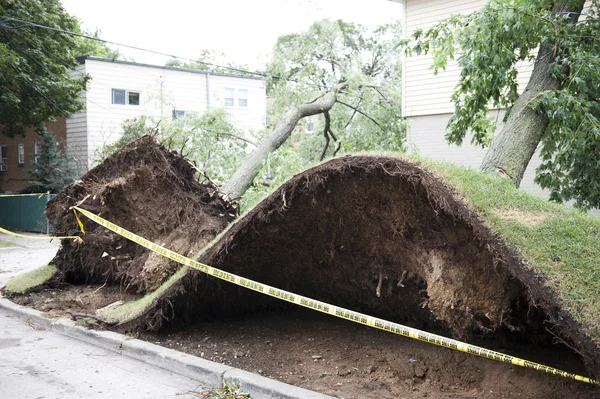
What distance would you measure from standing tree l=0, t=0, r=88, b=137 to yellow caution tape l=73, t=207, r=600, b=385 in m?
12.3

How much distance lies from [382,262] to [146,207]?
3.80 m

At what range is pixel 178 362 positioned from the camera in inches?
216

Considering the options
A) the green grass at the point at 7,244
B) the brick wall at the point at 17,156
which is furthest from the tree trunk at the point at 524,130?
the brick wall at the point at 17,156

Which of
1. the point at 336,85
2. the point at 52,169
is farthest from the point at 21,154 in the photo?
the point at 336,85

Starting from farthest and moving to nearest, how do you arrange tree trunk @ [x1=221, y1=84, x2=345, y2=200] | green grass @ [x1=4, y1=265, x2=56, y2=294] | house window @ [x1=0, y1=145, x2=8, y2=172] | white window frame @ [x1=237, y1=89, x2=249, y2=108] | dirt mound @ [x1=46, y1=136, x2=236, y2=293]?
house window @ [x1=0, y1=145, x2=8, y2=172], white window frame @ [x1=237, y1=89, x2=249, y2=108], tree trunk @ [x1=221, y1=84, x2=345, y2=200], green grass @ [x1=4, y1=265, x2=56, y2=294], dirt mound @ [x1=46, y1=136, x2=236, y2=293]

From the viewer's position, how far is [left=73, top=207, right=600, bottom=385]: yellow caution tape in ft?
13.2

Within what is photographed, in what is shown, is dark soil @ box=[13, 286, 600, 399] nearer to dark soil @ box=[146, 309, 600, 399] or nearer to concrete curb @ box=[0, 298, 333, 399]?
dark soil @ box=[146, 309, 600, 399]

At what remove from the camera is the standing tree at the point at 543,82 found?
6914mm

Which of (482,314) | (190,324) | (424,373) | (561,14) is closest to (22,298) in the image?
(190,324)

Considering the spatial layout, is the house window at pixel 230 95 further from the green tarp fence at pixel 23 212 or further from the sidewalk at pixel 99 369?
the sidewalk at pixel 99 369

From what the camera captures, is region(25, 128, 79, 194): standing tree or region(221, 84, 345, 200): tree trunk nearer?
region(221, 84, 345, 200): tree trunk

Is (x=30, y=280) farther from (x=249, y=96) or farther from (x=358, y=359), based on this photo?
(x=249, y=96)

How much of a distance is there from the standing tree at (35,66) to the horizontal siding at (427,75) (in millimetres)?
11635

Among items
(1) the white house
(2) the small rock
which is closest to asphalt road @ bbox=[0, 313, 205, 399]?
(2) the small rock
